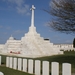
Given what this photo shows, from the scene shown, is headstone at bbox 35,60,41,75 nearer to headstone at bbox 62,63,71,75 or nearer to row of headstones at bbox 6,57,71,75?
row of headstones at bbox 6,57,71,75

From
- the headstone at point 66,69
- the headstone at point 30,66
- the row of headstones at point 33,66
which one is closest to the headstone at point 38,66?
the row of headstones at point 33,66

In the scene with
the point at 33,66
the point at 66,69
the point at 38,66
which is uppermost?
the point at 66,69

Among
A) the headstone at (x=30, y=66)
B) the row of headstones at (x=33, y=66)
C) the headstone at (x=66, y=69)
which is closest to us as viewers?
the headstone at (x=66, y=69)

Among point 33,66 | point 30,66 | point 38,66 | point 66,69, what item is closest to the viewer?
point 66,69

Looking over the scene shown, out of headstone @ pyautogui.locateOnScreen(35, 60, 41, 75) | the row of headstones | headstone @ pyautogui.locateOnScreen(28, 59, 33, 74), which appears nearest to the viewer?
the row of headstones

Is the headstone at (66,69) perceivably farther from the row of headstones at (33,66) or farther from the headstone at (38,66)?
the headstone at (38,66)

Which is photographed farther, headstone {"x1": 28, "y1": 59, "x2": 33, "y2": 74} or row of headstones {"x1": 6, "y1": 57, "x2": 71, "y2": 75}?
headstone {"x1": 28, "y1": 59, "x2": 33, "y2": 74}

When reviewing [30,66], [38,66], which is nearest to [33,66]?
[30,66]

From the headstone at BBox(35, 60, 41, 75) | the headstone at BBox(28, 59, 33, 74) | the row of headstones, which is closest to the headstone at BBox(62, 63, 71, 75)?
the row of headstones

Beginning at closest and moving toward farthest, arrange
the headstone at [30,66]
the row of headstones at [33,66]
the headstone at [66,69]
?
the headstone at [66,69] < the row of headstones at [33,66] < the headstone at [30,66]

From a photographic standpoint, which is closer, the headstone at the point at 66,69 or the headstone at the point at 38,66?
the headstone at the point at 66,69

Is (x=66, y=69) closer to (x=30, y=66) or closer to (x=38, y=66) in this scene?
(x=38, y=66)

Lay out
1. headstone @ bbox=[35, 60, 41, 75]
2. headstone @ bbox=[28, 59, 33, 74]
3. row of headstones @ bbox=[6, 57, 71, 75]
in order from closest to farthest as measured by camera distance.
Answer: row of headstones @ bbox=[6, 57, 71, 75] → headstone @ bbox=[35, 60, 41, 75] → headstone @ bbox=[28, 59, 33, 74]

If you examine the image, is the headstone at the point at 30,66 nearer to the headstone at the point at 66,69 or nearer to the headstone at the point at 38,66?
the headstone at the point at 38,66
